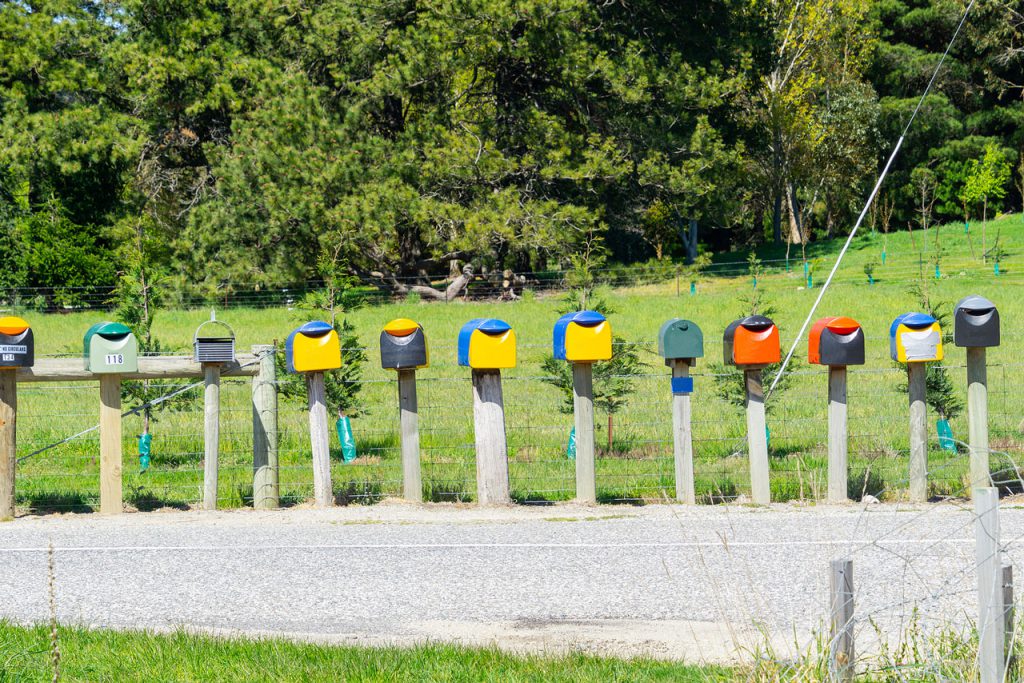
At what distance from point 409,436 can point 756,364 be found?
8.87ft

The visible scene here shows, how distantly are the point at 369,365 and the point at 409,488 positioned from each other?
878 centimetres

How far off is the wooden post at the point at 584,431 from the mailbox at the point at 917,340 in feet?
7.51

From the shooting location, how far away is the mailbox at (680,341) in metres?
8.82

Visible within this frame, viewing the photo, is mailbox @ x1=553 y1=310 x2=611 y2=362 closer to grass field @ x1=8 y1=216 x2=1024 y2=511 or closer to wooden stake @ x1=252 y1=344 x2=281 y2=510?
grass field @ x1=8 y1=216 x2=1024 y2=511

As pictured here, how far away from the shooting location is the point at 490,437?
893cm

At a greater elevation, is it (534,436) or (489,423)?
(489,423)

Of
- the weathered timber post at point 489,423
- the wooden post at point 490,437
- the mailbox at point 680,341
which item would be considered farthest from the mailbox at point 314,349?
the mailbox at point 680,341

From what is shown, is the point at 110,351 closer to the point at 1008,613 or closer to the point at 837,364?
the point at 837,364

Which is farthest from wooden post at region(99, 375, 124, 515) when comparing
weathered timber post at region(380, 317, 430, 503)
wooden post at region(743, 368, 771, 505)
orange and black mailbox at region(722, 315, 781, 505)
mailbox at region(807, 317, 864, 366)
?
mailbox at region(807, 317, 864, 366)

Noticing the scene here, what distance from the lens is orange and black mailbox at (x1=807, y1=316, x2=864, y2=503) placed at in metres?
8.69

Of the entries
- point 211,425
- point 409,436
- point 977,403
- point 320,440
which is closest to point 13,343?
point 211,425

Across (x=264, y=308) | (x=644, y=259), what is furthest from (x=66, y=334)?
(x=644, y=259)

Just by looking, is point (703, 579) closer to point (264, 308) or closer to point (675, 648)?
point (675, 648)

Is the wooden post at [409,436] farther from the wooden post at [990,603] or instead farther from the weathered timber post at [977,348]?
the wooden post at [990,603]
